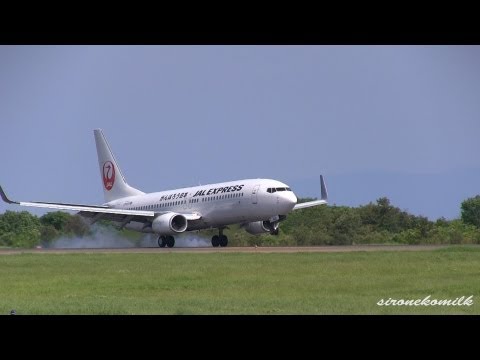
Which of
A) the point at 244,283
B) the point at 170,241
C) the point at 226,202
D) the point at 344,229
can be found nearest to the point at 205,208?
the point at 226,202

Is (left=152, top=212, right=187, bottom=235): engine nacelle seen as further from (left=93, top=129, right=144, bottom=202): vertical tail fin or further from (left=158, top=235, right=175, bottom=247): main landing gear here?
(left=93, top=129, right=144, bottom=202): vertical tail fin

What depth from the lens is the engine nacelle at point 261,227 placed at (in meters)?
59.3

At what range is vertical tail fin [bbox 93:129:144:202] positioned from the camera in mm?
71750

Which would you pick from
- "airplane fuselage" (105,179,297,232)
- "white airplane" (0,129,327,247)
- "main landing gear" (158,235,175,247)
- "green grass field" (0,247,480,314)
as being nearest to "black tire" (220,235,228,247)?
"white airplane" (0,129,327,247)

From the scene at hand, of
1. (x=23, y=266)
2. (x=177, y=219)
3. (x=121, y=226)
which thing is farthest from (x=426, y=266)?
(x=121, y=226)

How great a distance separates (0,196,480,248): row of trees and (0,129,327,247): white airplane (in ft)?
10.1

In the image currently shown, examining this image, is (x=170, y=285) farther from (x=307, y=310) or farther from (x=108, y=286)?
(x=307, y=310)

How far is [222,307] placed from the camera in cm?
2239

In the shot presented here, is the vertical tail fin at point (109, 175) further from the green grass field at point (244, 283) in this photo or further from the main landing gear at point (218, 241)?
the green grass field at point (244, 283)

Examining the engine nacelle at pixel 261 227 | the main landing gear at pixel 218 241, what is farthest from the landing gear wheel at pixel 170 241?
the engine nacelle at pixel 261 227

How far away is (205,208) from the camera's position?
60219 millimetres

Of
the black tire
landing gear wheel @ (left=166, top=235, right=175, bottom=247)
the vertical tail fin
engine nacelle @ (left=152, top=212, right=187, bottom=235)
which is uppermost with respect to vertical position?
the vertical tail fin

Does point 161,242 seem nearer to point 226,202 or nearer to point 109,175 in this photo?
point 226,202

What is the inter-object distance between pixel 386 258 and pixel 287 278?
785cm
